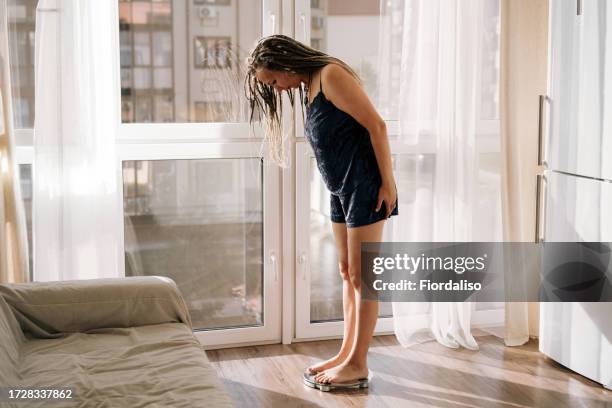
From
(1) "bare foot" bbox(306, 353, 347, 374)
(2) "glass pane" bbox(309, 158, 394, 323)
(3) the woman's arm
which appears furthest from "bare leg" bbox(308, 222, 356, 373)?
(2) "glass pane" bbox(309, 158, 394, 323)

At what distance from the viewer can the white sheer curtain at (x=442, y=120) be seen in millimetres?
3469

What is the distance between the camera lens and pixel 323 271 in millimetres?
3740

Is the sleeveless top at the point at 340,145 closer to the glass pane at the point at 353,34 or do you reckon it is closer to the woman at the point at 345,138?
the woman at the point at 345,138

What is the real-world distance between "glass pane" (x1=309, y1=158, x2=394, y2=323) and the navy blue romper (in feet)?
2.38

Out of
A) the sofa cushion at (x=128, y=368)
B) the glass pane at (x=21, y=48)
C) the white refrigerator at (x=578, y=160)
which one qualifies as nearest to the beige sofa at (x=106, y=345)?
the sofa cushion at (x=128, y=368)

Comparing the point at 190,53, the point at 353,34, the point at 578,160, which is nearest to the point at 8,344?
the point at 190,53

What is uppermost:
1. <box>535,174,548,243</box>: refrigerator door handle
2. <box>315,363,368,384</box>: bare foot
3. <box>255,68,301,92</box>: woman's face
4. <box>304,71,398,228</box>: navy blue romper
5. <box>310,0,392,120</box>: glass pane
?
<box>310,0,392,120</box>: glass pane

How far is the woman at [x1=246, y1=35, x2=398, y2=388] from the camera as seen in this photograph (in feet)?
9.28

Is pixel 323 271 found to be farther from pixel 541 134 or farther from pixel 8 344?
pixel 8 344

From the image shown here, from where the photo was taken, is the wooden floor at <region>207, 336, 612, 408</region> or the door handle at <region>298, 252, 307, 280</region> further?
the door handle at <region>298, 252, 307, 280</region>

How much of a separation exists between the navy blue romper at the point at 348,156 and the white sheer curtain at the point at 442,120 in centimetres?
67

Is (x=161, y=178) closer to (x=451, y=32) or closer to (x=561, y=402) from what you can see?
(x=451, y=32)

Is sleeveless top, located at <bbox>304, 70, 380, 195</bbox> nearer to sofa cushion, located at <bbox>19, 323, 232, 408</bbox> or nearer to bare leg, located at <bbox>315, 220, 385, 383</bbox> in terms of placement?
bare leg, located at <bbox>315, 220, 385, 383</bbox>

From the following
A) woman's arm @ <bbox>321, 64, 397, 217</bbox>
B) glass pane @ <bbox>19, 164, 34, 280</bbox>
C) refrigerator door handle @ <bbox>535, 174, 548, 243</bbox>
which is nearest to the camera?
woman's arm @ <bbox>321, 64, 397, 217</bbox>
